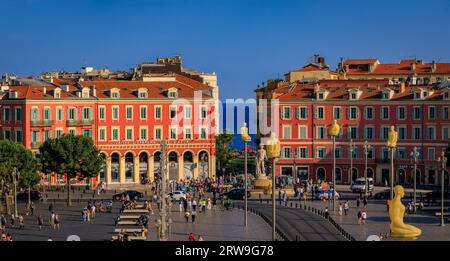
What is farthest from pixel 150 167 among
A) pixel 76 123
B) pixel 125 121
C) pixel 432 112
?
pixel 432 112

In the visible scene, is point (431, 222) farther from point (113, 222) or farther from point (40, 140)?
point (40, 140)

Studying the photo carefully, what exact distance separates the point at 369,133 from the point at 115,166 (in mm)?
20377

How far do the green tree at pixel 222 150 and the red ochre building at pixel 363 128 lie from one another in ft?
41.5

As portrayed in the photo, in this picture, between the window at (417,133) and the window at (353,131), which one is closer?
the window at (417,133)

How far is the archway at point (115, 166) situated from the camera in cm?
8288

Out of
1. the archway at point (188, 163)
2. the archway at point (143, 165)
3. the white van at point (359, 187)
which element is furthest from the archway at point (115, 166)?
the white van at point (359, 187)

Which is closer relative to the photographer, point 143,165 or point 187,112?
point 143,165

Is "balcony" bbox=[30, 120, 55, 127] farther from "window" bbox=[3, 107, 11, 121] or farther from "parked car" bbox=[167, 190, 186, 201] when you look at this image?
"parked car" bbox=[167, 190, 186, 201]

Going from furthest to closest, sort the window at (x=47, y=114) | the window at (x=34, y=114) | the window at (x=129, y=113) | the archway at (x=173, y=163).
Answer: the archway at (x=173, y=163) < the window at (x=129, y=113) < the window at (x=47, y=114) < the window at (x=34, y=114)

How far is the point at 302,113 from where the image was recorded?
8488 cm

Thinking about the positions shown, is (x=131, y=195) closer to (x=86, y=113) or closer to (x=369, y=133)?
(x=86, y=113)

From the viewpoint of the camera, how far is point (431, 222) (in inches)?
1998

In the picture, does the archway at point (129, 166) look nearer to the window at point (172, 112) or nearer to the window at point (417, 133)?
the window at point (172, 112)
